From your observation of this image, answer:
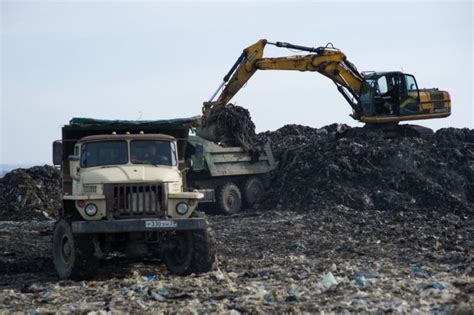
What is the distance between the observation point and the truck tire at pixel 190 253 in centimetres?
1269

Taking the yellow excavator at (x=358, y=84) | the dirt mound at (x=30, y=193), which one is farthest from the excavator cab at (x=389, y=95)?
the dirt mound at (x=30, y=193)

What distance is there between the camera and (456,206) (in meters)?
22.7

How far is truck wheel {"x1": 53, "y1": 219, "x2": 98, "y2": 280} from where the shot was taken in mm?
12281

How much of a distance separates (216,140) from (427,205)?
6.58 m

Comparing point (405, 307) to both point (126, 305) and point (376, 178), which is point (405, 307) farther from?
point (376, 178)

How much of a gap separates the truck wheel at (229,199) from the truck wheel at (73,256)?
11511 mm

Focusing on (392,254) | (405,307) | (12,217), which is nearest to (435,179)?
(392,254)

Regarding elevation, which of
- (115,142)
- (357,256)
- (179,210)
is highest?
(115,142)

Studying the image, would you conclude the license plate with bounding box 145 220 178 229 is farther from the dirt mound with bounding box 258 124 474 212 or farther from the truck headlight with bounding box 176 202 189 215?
the dirt mound with bounding box 258 124 474 212

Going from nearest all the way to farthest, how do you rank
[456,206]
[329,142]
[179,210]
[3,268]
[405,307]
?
1. [405,307]
2. [179,210]
3. [3,268]
4. [456,206]
5. [329,142]

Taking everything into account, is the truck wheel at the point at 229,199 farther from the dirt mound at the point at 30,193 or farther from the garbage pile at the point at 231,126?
the dirt mound at the point at 30,193

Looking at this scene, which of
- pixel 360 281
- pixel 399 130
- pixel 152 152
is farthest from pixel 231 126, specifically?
pixel 360 281

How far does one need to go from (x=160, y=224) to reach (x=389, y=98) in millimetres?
17217

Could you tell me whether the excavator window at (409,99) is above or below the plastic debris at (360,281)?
above
